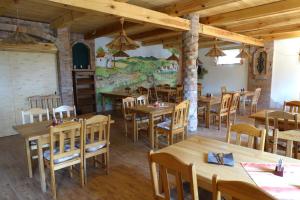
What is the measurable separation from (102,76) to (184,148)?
5852 millimetres

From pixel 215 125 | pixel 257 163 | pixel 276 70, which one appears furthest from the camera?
pixel 276 70

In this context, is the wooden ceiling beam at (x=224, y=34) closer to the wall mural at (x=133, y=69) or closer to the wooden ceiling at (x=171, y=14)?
the wooden ceiling at (x=171, y=14)

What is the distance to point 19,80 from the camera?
5.05 m

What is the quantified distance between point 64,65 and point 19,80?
111 cm

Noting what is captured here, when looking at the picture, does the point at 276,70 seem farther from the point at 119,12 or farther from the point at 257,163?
the point at 257,163

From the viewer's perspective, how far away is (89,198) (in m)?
2.44

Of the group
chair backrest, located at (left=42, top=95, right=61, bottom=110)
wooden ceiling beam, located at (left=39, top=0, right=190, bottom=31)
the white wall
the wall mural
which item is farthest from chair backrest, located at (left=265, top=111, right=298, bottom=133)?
the white wall

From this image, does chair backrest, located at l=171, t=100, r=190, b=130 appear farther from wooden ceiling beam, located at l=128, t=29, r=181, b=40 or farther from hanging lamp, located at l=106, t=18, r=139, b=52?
wooden ceiling beam, located at l=128, t=29, r=181, b=40

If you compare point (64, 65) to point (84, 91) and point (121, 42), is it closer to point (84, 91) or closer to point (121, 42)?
point (84, 91)

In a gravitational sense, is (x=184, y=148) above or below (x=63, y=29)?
below

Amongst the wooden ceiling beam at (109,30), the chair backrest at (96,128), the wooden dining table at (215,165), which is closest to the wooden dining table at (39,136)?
the chair backrest at (96,128)

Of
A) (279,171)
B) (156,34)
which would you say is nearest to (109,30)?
(156,34)

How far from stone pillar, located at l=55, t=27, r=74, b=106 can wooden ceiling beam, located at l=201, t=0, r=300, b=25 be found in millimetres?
3614

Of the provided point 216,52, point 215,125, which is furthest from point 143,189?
point 216,52
